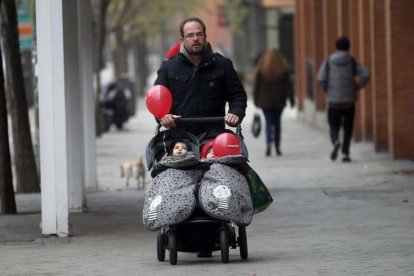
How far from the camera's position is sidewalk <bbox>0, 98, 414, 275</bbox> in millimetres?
11734

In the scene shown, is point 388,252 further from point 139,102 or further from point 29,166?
point 139,102

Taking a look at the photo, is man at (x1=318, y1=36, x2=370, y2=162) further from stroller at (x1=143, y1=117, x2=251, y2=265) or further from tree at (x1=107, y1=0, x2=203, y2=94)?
tree at (x1=107, y1=0, x2=203, y2=94)

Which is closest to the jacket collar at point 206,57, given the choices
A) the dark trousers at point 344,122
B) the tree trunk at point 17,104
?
the tree trunk at point 17,104

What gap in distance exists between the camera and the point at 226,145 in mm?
11383

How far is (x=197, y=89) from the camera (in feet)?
39.1

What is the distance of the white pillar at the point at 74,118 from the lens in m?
16.8

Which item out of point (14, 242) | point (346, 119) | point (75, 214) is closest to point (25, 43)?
point (346, 119)

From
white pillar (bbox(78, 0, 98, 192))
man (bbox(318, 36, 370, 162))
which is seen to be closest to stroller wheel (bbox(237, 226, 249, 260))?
white pillar (bbox(78, 0, 98, 192))

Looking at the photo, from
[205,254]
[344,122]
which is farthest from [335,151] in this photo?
[205,254]

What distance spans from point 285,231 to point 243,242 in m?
2.57

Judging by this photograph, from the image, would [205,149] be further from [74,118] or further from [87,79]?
[87,79]

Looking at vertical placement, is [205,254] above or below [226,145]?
below

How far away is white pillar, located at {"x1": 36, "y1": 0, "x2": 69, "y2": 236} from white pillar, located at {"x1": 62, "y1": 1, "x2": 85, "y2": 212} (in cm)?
261

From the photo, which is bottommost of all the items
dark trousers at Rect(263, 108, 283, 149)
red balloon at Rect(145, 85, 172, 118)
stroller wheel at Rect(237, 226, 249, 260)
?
dark trousers at Rect(263, 108, 283, 149)
